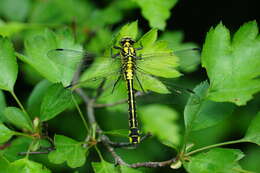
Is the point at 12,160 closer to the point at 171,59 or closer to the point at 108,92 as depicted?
the point at 108,92

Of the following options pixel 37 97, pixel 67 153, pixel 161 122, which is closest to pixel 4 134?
pixel 67 153

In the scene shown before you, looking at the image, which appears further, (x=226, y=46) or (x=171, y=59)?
(x=171, y=59)

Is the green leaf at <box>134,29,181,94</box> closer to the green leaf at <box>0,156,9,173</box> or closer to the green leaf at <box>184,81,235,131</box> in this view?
the green leaf at <box>184,81,235,131</box>

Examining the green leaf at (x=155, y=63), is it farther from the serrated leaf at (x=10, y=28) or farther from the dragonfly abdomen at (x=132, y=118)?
the serrated leaf at (x=10, y=28)

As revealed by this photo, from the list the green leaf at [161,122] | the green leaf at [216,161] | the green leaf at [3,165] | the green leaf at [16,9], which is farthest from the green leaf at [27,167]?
the green leaf at [16,9]

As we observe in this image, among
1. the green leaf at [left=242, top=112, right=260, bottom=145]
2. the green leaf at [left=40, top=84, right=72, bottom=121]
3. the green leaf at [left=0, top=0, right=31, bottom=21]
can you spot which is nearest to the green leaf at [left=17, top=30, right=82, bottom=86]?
the green leaf at [left=40, top=84, right=72, bottom=121]

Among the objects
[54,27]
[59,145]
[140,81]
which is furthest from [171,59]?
[54,27]

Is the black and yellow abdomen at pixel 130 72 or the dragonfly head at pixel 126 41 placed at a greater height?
the dragonfly head at pixel 126 41
